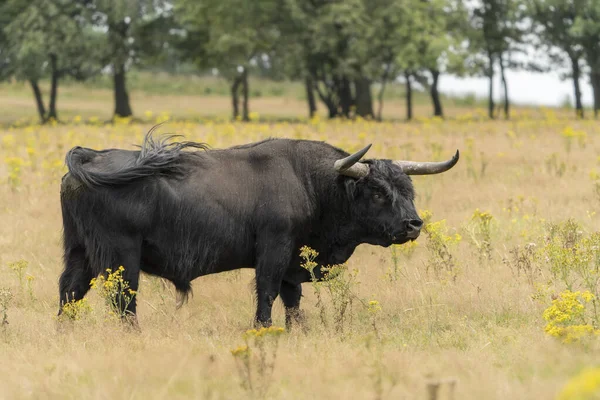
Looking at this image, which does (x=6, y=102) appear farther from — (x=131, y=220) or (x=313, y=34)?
(x=131, y=220)

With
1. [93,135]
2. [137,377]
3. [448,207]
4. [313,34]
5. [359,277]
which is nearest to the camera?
[137,377]

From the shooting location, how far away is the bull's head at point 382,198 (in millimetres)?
8164

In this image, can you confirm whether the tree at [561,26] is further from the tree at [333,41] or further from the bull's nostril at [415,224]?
the bull's nostril at [415,224]

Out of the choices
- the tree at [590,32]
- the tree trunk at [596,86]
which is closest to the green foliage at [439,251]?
the tree at [590,32]

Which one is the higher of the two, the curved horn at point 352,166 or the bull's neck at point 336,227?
the curved horn at point 352,166

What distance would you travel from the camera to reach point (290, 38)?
43.8 meters

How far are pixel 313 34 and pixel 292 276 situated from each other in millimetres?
34792

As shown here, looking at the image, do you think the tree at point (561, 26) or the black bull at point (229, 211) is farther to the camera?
the tree at point (561, 26)

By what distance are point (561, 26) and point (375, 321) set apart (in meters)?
42.5

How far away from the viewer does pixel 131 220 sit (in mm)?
7676

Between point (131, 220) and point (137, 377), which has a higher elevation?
point (131, 220)

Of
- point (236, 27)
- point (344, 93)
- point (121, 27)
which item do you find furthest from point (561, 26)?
point (121, 27)

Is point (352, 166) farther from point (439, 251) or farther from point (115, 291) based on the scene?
point (115, 291)

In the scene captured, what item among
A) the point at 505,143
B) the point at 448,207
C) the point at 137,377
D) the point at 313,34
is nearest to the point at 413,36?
the point at 313,34
